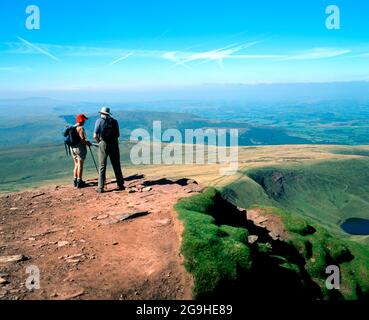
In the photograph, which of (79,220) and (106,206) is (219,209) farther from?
(79,220)

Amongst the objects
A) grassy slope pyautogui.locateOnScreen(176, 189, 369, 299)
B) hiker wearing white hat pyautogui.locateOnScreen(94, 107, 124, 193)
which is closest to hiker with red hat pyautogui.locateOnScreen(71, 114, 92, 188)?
hiker wearing white hat pyautogui.locateOnScreen(94, 107, 124, 193)

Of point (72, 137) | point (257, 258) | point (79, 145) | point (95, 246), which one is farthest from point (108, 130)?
point (257, 258)

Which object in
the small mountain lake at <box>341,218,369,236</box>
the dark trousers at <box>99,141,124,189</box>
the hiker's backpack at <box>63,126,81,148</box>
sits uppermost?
the hiker's backpack at <box>63,126,81,148</box>

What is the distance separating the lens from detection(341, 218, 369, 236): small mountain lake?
160375 millimetres

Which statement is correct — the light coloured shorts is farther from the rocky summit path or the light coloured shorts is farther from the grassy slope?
the grassy slope

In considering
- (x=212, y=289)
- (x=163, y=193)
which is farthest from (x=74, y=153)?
(x=212, y=289)

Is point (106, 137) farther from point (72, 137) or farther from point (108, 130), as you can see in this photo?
point (72, 137)

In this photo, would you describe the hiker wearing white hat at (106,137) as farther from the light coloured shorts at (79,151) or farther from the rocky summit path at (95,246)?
the light coloured shorts at (79,151)

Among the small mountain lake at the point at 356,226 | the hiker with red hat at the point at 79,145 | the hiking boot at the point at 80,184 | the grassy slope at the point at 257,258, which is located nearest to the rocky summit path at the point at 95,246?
the grassy slope at the point at 257,258

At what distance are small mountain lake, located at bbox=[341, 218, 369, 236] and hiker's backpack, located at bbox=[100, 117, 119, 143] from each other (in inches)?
6265

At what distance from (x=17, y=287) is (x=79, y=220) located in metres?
6.97

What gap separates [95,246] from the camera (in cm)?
1614

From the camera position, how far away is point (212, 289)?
13.8m

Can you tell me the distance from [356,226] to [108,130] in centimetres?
17278
